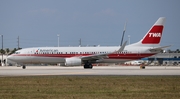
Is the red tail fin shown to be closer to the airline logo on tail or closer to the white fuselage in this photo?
the airline logo on tail

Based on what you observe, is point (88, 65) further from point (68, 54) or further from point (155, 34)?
point (155, 34)

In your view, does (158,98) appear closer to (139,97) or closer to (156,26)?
(139,97)

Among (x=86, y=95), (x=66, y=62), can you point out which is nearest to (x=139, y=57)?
(x=66, y=62)

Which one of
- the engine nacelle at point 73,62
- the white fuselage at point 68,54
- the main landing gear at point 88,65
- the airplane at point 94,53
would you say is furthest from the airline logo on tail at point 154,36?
the engine nacelle at point 73,62

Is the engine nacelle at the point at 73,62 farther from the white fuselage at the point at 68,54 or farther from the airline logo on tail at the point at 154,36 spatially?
the airline logo on tail at the point at 154,36

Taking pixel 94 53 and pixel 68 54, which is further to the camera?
pixel 68 54

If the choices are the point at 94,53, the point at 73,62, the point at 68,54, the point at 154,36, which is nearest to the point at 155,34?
the point at 154,36

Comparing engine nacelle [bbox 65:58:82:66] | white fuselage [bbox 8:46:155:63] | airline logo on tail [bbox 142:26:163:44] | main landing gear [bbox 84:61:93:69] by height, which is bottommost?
main landing gear [bbox 84:61:93:69]

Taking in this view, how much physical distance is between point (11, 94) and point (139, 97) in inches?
257

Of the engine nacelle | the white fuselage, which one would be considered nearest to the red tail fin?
the white fuselage

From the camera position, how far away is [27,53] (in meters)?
61.3

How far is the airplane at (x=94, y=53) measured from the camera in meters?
Result: 60.0

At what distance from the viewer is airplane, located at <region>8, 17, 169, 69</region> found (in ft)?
197

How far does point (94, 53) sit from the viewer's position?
199 ft
